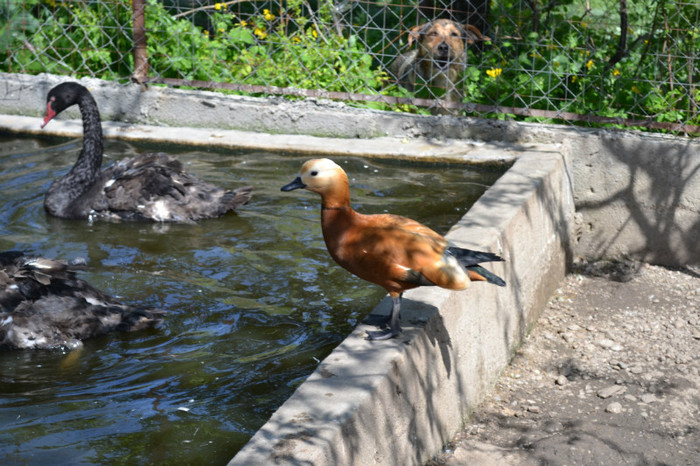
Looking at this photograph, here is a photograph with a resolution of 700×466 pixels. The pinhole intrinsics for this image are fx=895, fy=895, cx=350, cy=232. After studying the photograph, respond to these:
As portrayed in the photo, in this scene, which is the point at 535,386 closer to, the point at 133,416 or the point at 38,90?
the point at 133,416

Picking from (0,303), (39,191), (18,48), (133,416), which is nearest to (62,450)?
(133,416)

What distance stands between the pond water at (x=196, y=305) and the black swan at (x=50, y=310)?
78 mm

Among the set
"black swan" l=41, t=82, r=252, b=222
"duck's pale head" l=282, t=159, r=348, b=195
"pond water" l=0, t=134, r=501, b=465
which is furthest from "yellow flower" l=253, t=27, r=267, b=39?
"duck's pale head" l=282, t=159, r=348, b=195

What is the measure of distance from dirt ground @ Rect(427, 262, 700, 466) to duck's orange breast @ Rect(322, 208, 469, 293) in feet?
2.89

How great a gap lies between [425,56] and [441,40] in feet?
0.86

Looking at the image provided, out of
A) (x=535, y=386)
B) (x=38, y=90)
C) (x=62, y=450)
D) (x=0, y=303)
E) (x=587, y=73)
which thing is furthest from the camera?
(x=38, y=90)

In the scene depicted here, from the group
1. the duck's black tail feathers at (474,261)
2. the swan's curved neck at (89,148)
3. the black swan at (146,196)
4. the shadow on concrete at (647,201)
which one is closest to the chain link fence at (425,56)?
the shadow on concrete at (647,201)

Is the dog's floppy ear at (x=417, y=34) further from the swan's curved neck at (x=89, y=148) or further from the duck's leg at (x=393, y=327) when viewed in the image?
the duck's leg at (x=393, y=327)

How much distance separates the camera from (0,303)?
4738 mm

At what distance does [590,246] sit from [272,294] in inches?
118

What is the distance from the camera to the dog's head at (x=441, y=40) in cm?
845

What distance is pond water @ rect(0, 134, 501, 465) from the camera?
393 cm

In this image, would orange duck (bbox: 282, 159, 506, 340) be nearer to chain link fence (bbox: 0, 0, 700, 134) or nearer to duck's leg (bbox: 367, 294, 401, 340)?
duck's leg (bbox: 367, 294, 401, 340)

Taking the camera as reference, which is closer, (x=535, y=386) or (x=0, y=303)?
(x=0, y=303)
